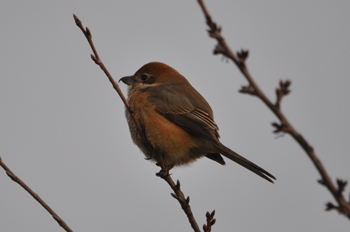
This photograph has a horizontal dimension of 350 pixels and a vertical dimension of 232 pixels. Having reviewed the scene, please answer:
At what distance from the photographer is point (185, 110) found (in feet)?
17.2

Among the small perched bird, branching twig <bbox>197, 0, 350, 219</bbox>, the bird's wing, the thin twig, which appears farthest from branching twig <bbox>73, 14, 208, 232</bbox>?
branching twig <bbox>197, 0, 350, 219</bbox>

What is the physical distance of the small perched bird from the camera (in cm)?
492

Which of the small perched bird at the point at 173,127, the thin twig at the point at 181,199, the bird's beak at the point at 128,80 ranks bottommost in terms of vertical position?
the thin twig at the point at 181,199

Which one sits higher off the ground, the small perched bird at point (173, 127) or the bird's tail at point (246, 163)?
the small perched bird at point (173, 127)

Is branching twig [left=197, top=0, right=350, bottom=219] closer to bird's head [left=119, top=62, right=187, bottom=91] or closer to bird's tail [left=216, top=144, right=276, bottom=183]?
bird's tail [left=216, top=144, right=276, bottom=183]

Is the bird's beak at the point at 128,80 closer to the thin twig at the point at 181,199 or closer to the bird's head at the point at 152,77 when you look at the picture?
the bird's head at the point at 152,77

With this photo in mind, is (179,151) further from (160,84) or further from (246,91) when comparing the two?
(246,91)

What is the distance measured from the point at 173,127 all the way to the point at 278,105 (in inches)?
130

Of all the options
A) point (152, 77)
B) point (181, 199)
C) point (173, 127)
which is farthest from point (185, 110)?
point (181, 199)

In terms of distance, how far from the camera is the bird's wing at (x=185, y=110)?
5028 mm

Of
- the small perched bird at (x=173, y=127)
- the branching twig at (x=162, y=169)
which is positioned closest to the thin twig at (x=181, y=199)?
the branching twig at (x=162, y=169)

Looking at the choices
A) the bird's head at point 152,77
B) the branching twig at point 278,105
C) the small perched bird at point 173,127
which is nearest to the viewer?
the branching twig at point 278,105

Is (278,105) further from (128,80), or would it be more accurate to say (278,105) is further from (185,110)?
(128,80)

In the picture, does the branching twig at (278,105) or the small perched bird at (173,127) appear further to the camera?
the small perched bird at (173,127)
